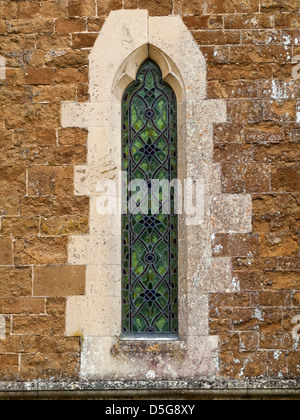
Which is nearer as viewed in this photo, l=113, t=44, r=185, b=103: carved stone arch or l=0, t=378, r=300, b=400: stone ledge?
l=0, t=378, r=300, b=400: stone ledge

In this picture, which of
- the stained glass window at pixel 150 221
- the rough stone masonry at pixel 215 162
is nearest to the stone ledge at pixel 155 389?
the rough stone masonry at pixel 215 162

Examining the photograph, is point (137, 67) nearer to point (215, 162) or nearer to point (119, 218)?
point (215, 162)

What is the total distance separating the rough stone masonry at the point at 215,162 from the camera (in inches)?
210

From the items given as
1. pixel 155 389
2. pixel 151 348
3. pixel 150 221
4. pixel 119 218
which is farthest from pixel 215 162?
pixel 155 389

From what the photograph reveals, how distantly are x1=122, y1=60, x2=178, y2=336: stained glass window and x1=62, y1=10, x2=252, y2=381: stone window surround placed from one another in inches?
3.6

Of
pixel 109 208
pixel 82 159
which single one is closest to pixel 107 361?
pixel 109 208

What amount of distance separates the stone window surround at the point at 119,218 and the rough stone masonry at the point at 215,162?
7cm

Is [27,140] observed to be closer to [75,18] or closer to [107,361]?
[75,18]

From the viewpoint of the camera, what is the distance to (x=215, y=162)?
17.9 ft

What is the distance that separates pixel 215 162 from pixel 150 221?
749 millimetres

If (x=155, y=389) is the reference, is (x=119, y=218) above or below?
above

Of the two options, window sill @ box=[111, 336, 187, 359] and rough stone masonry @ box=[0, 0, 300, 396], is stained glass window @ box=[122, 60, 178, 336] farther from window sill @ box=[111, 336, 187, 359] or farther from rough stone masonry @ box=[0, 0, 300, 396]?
rough stone masonry @ box=[0, 0, 300, 396]

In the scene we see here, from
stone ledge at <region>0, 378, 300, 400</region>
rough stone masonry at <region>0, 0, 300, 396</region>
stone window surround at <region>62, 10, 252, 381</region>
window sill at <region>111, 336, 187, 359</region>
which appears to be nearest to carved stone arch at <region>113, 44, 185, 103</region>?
stone window surround at <region>62, 10, 252, 381</region>

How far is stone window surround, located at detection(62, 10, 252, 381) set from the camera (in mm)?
5355
